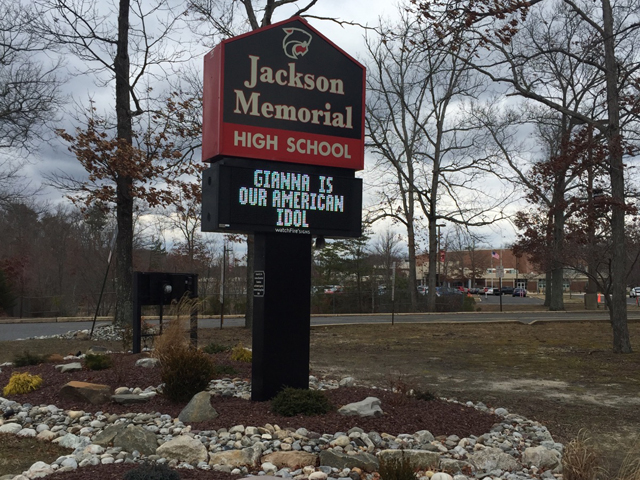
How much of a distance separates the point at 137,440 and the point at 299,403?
72.6 inches

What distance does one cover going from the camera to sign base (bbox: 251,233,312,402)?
779 centimetres

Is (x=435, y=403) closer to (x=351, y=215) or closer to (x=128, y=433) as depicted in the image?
(x=351, y=215)

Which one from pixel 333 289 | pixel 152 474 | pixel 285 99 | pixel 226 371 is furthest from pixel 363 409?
pixel 333 289

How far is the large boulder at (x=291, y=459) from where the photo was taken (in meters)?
5.55

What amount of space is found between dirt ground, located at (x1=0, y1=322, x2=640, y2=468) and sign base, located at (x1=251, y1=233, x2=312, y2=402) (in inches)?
56.2

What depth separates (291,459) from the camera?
5.57 m

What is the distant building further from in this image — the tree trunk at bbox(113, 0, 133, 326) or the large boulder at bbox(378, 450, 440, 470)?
the large boulder at bbox(378, 450, 440, 470)

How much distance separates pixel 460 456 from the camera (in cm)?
594

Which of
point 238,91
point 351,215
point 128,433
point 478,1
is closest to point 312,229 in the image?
point 351,215

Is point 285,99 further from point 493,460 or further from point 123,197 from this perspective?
point 123,197

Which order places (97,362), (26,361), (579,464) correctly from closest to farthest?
(579,464) < (97,362) < (26,361)

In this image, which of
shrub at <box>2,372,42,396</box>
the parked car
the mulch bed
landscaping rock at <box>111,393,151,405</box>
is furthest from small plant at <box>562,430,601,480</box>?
the parked car

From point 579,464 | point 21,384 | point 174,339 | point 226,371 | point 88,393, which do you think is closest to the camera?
point 579,464

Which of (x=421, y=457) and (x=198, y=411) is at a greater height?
(x=198, y=411)
